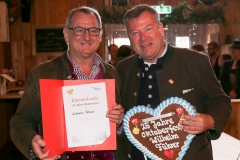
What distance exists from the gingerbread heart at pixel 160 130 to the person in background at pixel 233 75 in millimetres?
3067

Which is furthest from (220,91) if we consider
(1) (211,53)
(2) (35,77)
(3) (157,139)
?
(1) (211,53)

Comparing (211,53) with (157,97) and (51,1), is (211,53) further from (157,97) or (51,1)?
(157,97)

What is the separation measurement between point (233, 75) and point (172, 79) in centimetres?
312

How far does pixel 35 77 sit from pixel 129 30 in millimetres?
579

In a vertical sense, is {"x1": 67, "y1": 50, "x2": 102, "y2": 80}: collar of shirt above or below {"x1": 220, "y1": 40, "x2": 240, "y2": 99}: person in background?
above

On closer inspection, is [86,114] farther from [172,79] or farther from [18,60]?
[18,60]

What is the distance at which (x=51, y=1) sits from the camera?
22.9 feet

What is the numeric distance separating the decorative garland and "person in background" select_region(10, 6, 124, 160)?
4.86 metres

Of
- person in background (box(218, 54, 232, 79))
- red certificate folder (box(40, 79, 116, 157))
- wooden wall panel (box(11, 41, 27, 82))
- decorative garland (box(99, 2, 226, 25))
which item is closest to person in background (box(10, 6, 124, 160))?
red certificate folder (box(40, 79, 116, 157))

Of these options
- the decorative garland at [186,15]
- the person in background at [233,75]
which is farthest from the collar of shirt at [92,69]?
the decorative garland at [186,15]

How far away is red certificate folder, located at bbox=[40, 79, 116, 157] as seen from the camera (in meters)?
1.47

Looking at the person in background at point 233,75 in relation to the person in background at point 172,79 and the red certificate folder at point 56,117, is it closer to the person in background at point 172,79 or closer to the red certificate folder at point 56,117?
the person in background at point 172,79

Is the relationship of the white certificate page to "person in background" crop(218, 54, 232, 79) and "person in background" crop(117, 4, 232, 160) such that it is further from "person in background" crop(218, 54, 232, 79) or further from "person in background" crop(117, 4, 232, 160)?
"person in background" crop(218, 54, 232, 79)

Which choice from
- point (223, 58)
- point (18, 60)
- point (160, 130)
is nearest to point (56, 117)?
point (160, 130)
